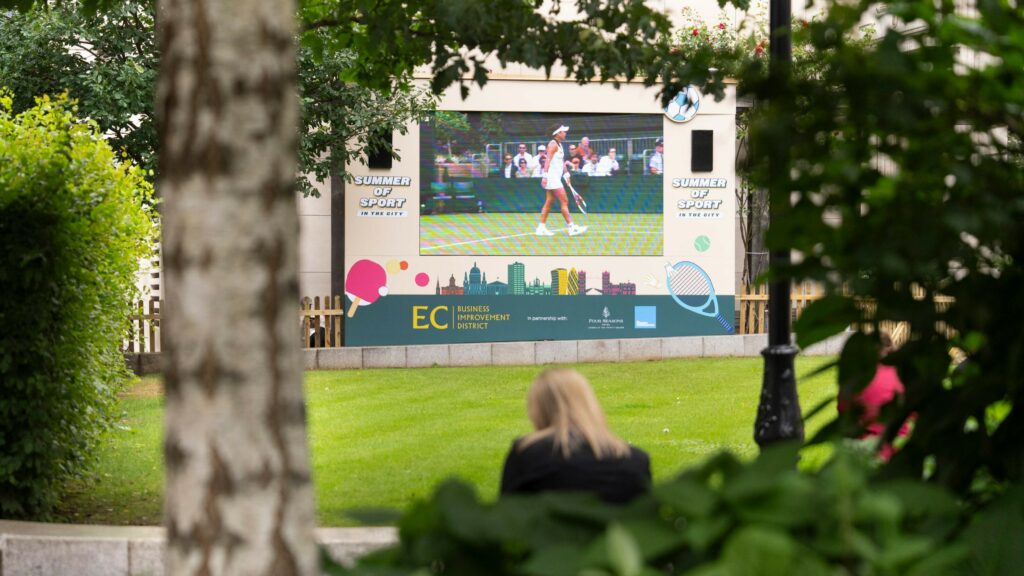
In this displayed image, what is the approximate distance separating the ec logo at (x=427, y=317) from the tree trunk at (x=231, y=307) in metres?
19.4

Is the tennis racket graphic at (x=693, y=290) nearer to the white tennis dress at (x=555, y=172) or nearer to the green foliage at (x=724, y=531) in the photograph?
the white tennis dress at (x=555, y=172)

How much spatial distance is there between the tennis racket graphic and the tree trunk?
20255 millimetres

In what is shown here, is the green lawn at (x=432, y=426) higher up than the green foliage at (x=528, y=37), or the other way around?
the green foliage at (x=528, y=37)

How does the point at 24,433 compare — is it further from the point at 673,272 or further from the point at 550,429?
the point at 673,272

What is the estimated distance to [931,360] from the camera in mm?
3443

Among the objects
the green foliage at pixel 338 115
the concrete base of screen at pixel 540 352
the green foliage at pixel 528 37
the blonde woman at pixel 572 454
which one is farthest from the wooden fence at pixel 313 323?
the blonde woman at pixel 572 454

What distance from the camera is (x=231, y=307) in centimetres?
242

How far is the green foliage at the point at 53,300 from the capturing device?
8320 millimetres

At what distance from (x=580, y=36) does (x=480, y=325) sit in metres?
14.2

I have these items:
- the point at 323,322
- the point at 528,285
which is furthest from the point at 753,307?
the point at 323,322

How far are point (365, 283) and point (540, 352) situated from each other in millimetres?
3629

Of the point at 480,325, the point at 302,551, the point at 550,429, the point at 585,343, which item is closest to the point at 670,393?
the point at 585,343

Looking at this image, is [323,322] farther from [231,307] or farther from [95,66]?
[231,307]

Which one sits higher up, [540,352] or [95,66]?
[95,66]
